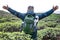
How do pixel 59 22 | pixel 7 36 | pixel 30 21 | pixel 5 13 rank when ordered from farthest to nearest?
→ 1. pixel 5 13
2. pixel 59 22
3. pixel 30 21
4. pixel 7 36

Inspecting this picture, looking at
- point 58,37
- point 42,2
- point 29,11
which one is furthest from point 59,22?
point 29,11

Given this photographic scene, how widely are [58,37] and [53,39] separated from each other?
22 cm

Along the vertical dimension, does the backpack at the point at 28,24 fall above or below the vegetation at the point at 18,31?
above

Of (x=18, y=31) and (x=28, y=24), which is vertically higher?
(x=28, y=24)

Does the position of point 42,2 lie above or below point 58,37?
above

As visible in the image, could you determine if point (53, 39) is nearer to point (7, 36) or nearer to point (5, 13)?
point (7, 36)

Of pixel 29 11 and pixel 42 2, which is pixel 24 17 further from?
pixel 42 2

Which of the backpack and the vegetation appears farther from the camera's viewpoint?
the backpack

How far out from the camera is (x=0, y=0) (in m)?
10.4

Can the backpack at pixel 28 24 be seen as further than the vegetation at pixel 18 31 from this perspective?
Yes

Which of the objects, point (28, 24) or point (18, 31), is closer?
point (28, 24)

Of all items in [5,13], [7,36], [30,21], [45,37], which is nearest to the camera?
[7,36]

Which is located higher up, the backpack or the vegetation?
the backpack

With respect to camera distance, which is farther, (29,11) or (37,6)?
(37,6)
